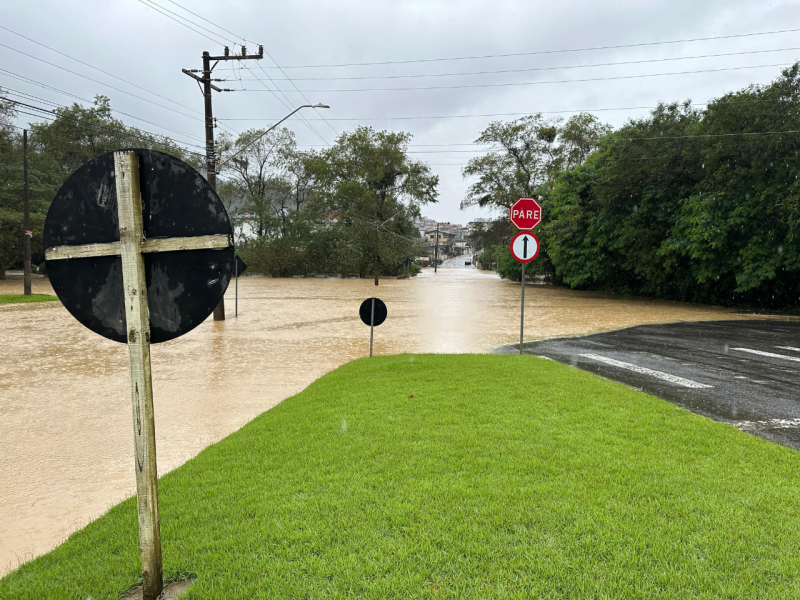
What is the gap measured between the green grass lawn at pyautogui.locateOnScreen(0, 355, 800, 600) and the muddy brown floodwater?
1.10 m

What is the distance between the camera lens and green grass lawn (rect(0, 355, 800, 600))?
2.63m

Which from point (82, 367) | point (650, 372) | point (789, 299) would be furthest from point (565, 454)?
point (789, 299)

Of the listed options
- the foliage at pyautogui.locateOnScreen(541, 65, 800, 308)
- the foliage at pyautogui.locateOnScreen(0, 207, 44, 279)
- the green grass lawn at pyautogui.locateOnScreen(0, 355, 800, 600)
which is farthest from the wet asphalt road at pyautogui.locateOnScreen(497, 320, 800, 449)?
the foliage at pyautogui.locateOnScreen(0, 207, 44, 279)

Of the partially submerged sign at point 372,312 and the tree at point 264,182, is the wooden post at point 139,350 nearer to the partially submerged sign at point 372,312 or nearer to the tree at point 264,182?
the partially submerged sign at point 372,312

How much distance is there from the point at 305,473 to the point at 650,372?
7524 mm

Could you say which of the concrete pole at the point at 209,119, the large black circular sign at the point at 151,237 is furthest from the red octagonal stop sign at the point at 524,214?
the concrete pole at the point at 209,119

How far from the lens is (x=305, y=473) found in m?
4.05

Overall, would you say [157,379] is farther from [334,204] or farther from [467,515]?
[334,204]

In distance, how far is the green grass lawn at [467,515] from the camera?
2.63m

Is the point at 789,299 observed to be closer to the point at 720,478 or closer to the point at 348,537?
the point at 720,478

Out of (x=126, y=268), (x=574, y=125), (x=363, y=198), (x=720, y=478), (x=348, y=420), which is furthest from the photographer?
(x=363, y=198)

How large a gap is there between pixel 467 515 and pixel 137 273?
2338 mm

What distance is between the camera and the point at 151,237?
2.39 metres

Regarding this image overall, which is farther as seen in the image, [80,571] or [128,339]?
[80,571]
